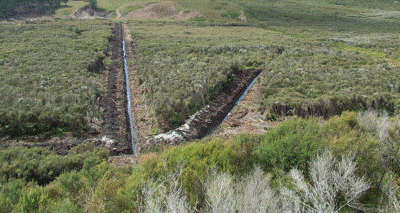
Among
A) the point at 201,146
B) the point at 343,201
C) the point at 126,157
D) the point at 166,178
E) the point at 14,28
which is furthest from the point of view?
the point at 14,28

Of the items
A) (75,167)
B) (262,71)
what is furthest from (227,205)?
(262,71)

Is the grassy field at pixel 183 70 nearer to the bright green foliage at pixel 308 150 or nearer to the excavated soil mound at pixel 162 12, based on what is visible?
the bright green foliage at pixel 308 150

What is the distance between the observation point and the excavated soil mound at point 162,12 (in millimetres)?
68500

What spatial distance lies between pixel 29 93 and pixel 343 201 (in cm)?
1771

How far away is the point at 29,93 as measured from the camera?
16688mm

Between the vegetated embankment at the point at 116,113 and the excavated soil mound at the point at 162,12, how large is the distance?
145 feet

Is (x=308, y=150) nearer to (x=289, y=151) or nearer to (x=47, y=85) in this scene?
(x=289, y=151)

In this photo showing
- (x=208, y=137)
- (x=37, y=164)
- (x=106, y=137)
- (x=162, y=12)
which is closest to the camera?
(x=37, y=164)

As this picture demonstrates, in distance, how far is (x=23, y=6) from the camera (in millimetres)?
69312

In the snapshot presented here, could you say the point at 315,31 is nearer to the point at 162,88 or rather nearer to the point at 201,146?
the point at 162,88

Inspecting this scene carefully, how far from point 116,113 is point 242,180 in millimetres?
11867

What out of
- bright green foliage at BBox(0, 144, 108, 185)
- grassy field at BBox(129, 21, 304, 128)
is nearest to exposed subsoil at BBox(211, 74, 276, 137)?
grassy field at BBox(129, 21, 304, 128)

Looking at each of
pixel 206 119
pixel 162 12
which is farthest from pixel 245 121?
pixel 162 12

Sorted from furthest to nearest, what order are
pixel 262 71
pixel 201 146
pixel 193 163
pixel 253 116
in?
1. pixel 262 71
2. pixel 253 116
3. pixel 201 146
4. pixel 193 163
